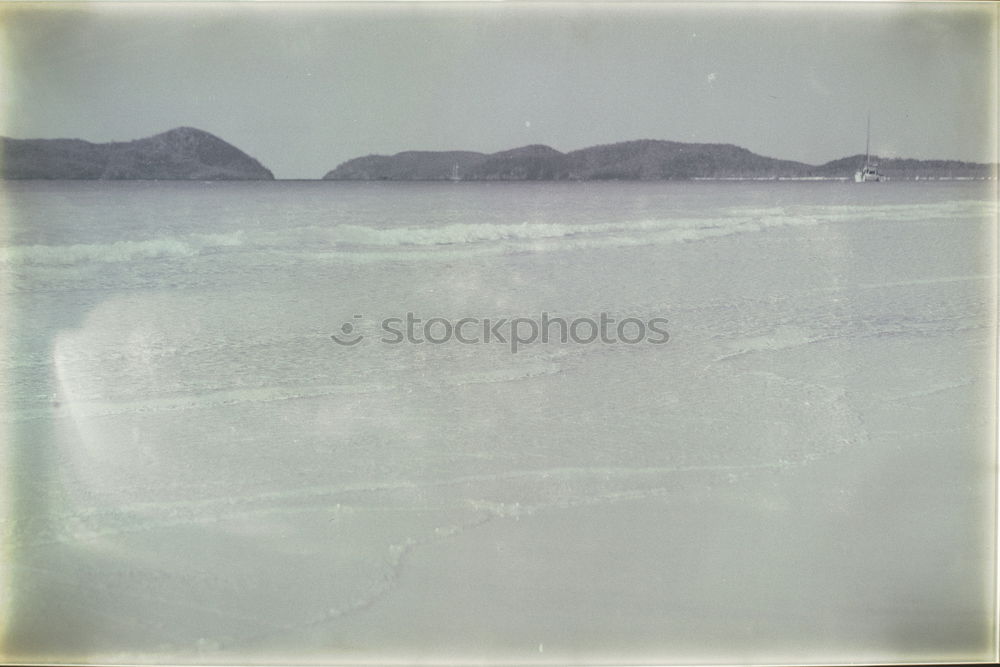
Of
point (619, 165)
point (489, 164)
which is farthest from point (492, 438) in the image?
point (619, 165)

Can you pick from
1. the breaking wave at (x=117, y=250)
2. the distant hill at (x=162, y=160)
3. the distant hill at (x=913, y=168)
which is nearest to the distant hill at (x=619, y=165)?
the distant hill at (x=913, y=168)

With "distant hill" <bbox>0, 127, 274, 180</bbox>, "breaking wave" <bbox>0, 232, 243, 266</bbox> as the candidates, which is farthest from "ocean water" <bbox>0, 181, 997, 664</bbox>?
"distant hill" <bbox>0, 127, 274, 180</bbox>

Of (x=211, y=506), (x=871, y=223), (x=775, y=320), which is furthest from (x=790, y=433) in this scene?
(x=871, y=223)

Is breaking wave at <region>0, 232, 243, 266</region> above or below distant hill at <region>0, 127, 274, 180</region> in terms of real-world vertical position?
below

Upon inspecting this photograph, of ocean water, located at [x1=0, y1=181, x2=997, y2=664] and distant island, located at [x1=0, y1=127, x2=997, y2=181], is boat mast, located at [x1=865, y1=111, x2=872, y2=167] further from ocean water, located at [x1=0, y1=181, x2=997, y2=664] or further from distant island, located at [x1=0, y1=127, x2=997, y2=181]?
ocean water, located at [x1=0, y1=181, x2=997, y2=664]

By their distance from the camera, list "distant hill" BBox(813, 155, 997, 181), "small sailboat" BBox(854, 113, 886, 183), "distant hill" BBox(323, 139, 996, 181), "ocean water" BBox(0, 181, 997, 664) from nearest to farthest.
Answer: "ocean water" BBox(0, 181, 997, 664) < "distant hill" BBox(813, 155, 997, 181) < "distant hill" BBox(323, 139, 996, 181) < "small sailboat" BBox(854, 113, 886, 183)

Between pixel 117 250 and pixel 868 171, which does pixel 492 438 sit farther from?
pixel 117 250

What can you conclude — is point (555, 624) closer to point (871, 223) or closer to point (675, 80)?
point (675, 80)
